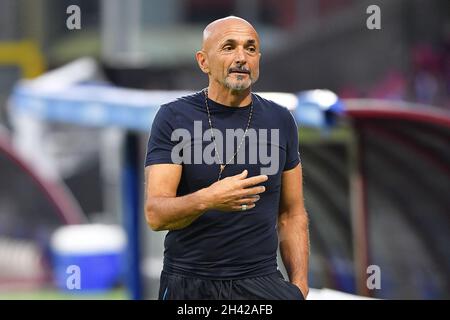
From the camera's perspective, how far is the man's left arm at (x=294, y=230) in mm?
4508

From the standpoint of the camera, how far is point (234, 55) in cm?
426

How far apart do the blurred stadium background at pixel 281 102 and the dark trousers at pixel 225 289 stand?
11.5ft

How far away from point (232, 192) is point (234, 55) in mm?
476

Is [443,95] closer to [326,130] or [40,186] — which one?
[40,186]

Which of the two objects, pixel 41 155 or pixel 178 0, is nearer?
pixel 41 155

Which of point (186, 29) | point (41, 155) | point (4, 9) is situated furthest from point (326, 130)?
point (186, 29)

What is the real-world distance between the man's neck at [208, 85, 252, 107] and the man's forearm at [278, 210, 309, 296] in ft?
1.53

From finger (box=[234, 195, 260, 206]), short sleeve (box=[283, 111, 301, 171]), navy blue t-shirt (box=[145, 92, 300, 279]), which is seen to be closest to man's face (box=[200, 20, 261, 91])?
navy blue t-shirt (box=[145, 92, 300, 279])

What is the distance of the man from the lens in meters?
4.28

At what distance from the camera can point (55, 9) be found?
86.6 ft

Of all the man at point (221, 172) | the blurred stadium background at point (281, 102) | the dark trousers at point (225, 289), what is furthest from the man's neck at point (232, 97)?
the blurred stadium background at point (281, 102)

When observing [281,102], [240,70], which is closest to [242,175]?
[240,70]

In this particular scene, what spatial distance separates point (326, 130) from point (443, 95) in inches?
378
